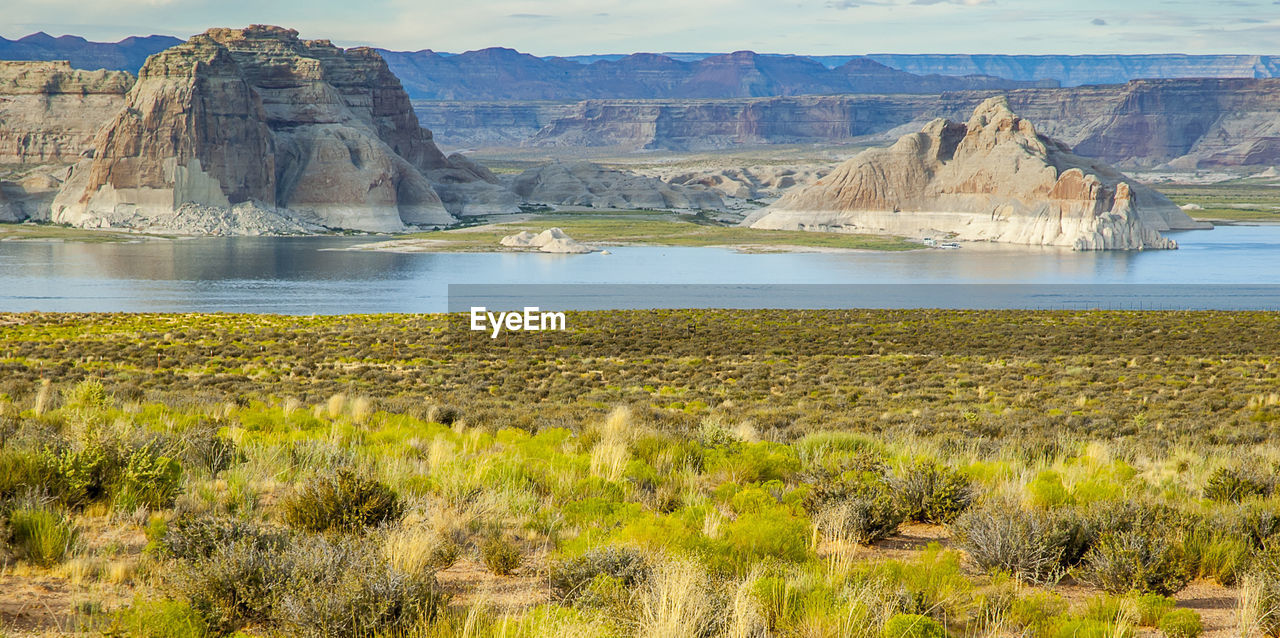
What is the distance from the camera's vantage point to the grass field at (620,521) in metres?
5.48

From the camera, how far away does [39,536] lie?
255 inches

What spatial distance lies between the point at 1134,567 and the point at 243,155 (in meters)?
149

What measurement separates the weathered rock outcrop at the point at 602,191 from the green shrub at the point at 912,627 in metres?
167

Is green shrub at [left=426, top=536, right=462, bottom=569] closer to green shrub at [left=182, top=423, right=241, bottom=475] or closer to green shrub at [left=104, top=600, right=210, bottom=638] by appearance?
green shrub at [left=104, top=600, right=210, bottom=638]

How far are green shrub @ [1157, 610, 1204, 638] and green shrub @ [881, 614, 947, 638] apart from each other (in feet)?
4.90

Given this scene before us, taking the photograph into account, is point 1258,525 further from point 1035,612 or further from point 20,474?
point 20,474

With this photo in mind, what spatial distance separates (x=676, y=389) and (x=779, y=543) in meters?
18.0

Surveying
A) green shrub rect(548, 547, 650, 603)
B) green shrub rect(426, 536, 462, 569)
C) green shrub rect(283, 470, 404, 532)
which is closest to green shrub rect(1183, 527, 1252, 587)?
green shrub rect(548, 547, 650, 603)

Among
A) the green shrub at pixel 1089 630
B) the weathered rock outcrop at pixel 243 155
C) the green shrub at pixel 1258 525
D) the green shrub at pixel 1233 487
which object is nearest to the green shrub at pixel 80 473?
the green shrub at pixel 1089 630

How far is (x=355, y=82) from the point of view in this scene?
181 meters

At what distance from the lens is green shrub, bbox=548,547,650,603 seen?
603cm

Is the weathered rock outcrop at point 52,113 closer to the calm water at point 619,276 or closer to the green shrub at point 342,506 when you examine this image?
the calm water at point 619,276

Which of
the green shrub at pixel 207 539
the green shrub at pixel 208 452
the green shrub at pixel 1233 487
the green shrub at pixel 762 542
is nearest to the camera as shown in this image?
the green shrub at pixel 207 539

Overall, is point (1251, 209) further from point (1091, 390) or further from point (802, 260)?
point (1091, 390)
